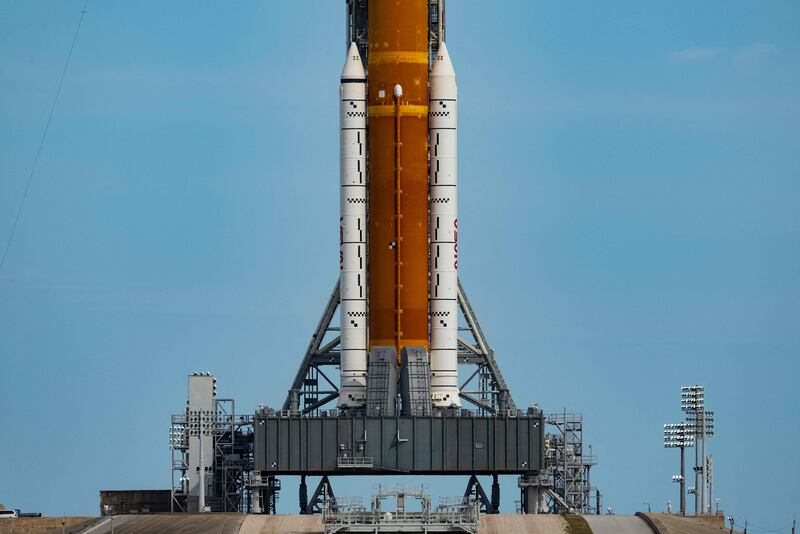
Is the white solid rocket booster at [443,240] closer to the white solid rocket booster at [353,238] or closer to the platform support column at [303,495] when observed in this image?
the white solid rocket booster at [353,238]

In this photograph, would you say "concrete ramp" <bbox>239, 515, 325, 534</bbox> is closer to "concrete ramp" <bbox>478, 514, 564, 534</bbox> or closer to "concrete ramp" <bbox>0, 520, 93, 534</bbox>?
"concrete ramp" <bbox>478, 514, 564, 534</bbox>

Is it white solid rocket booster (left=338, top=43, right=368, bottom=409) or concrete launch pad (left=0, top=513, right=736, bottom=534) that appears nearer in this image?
concrete launch pad (left=0, top=513, right=736, bottom=534)

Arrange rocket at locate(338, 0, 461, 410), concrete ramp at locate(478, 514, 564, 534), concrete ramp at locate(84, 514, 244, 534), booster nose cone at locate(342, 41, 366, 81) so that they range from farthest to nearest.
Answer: booster nose cone at locate(342, 41, 366, 81), rocket at locate(338, 0, 461, 410), concrete ramp at locate(478, 514, 564, 534), concrete ramp at locate(84, 514, 244, 534)

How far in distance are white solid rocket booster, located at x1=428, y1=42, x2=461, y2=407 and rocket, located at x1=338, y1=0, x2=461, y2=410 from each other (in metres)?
0.06

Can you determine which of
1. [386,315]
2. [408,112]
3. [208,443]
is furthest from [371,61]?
[208,443]

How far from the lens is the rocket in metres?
152

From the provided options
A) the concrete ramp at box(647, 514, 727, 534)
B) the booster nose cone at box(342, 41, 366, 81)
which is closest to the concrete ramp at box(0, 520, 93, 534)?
the booster nose cone at box(342, 41, 366, 81)

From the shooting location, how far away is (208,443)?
156 metres

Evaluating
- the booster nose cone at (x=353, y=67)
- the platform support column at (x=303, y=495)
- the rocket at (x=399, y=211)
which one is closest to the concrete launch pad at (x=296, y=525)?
the platform support column at (x=303, y=495)

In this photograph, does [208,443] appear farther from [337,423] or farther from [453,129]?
[453,129]

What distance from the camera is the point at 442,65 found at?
15438 centimetres

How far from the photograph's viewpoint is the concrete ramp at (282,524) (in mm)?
140375

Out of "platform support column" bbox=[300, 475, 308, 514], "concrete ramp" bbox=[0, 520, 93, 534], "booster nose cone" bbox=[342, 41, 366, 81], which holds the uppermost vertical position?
"booster nose cone" bbox=[342, 41, 366, 81]

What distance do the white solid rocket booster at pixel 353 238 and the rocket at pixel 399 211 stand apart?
0.19 ft
